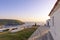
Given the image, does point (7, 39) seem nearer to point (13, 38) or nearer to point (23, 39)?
point (13, 38)

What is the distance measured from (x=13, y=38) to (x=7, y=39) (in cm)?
76

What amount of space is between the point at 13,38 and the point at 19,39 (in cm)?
62

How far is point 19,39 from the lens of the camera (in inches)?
523

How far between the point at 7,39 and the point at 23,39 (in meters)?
1.74

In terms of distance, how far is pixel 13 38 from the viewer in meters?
13.1

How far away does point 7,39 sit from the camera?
1255cm

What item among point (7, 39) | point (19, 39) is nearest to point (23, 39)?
point (19, 39)

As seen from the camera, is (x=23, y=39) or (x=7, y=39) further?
(x=23, y=39)

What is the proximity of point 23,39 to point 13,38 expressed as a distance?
41.2 inches

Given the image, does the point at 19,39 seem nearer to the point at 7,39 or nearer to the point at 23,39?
the point at 23,39

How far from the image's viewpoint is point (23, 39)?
44.1 feet
